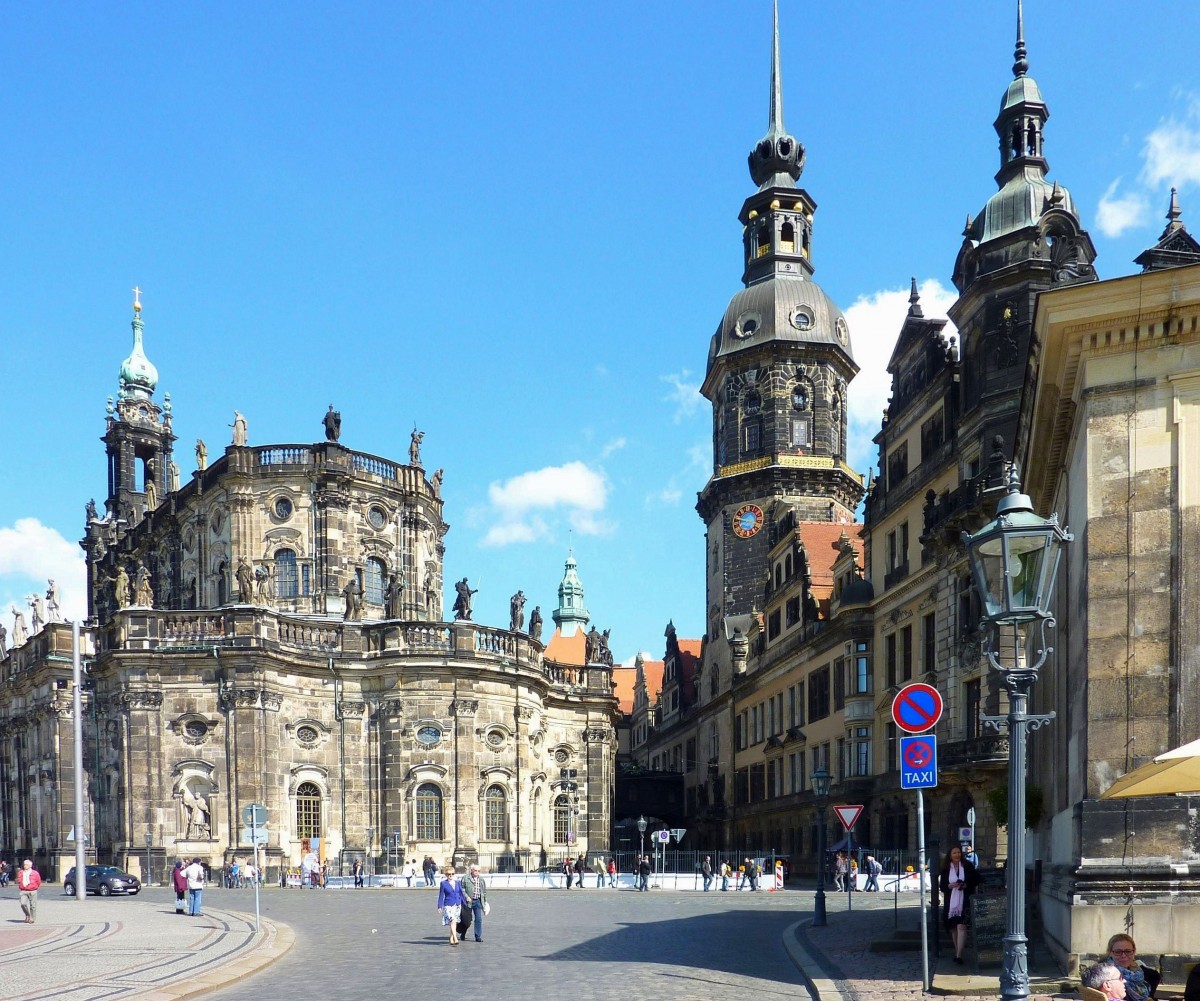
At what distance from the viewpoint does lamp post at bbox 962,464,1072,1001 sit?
32.7 feet

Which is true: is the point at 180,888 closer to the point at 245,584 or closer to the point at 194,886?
the point at 194,886

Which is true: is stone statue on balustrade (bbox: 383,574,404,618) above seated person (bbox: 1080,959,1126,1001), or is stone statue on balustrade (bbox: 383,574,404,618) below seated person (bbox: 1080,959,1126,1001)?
above

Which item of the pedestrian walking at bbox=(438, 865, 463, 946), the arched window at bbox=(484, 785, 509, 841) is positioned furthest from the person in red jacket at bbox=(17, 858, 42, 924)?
the arched window at bbox=(484, 785, 509, 841)

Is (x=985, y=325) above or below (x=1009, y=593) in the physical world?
above

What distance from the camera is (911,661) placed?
156ft

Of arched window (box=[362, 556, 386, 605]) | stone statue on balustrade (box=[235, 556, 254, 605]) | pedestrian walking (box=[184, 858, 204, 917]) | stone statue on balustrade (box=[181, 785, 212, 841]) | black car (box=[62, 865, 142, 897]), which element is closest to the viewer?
pedestrian walking (box=[184, 858, 204, 917])

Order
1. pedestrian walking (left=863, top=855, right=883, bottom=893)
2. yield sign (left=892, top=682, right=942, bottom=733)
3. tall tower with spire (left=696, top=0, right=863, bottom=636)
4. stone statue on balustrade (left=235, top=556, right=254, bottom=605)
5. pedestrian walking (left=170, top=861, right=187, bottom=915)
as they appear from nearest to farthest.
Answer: yield sign (left=892, top=682, right=942, bottom=733)
pedestrian walking (left=170, top=861, right=187, bottom=915)
pedestrian walking (left=863, top=855, right=883, bottom=893)
stone statue on balustrade (left=235, top=556, right=254, bottom=605)
tall tower with spire (left=696, top=0, right=863, bottom=636)

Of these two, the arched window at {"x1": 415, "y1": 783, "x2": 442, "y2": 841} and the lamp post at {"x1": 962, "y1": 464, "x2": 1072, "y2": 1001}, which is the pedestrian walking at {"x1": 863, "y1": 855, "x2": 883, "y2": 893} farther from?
the lamp post at {"x1": 962, "y1": 464, "x2": 1072, "y2": 1001}

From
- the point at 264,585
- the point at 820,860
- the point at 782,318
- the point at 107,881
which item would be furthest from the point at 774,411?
the point at 820,860

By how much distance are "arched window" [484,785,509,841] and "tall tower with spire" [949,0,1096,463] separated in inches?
966

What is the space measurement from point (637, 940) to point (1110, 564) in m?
12.8

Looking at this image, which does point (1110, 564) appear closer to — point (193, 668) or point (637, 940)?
point (637, 940)

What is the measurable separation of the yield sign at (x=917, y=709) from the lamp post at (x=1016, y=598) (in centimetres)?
330

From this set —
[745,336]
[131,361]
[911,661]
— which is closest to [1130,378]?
[911,661]
